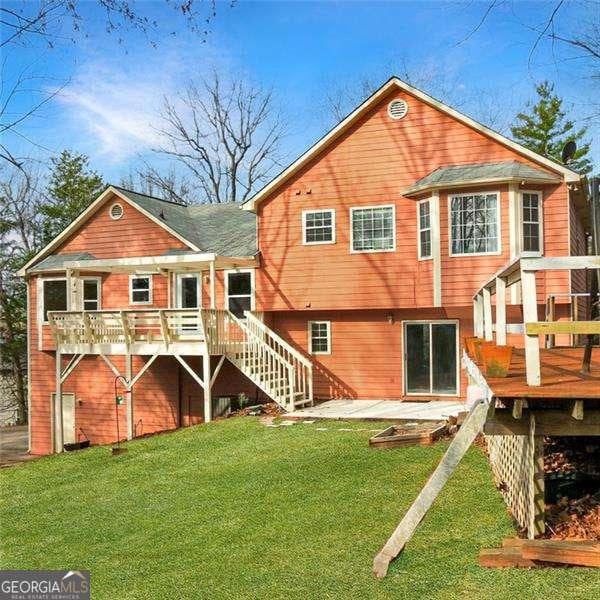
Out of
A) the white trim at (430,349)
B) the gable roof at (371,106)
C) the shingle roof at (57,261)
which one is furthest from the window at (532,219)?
the shingle roof at (57,261)

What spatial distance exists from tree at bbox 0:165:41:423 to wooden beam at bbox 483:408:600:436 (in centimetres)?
2944

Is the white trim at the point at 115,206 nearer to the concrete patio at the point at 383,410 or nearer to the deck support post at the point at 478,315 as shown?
the concrete patio at the point at 383,410

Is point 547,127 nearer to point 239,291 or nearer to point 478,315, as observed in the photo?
point 239,291

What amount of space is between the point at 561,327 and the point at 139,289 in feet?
50.8

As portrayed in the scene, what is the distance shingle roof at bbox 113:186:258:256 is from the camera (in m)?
17.5

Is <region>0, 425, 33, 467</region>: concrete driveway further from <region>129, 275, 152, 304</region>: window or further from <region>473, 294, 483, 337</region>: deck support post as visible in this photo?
<region>473, 294, 483, 337</region>: deck support post

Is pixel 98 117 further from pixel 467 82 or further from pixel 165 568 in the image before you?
pixel 467 82

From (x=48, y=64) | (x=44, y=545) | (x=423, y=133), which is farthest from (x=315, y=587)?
(x=423, y=133)

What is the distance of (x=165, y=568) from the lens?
18.4ft

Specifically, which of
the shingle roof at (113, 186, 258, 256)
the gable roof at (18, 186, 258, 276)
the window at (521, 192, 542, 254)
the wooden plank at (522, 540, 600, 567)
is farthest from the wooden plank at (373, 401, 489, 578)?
the gable roof at (18, 186, 258, 276)

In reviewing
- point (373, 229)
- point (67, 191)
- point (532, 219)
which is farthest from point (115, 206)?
point (67, 191)

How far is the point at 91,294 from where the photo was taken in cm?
1905

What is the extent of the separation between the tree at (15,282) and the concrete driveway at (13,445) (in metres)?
3.16

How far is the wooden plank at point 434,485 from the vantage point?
4656 millimetres
